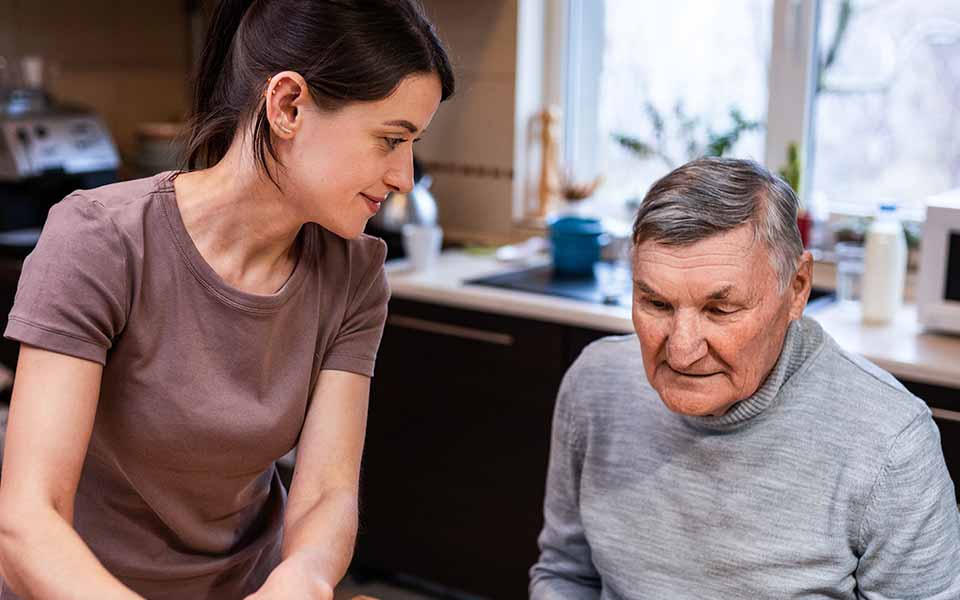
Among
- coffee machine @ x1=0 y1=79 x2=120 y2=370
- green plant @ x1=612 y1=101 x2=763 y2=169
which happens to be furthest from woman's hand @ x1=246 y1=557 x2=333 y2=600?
coffee machine @ x1=0 y1=79 x2=120 y2=370

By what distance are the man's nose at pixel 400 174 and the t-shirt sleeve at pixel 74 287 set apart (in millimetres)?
290

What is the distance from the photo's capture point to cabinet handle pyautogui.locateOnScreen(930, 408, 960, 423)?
2.06 metres

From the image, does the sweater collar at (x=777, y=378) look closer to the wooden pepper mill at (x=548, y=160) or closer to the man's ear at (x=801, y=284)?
the man's ear at (x=801, y=284)

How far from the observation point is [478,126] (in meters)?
3.27

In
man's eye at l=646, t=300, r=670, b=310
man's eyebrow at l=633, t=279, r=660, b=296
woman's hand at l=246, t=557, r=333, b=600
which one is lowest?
woman's hand at l=246, t=557, r=333, b=600

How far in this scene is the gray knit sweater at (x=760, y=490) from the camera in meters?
1.37

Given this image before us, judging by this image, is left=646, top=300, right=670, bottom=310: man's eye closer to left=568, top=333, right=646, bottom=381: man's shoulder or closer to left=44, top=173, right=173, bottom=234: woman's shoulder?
left=568, top=333, right=646, bottom=381: man's shoulder

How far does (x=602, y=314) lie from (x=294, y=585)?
130 centimetres

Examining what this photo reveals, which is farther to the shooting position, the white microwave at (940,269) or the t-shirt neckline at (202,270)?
the white microwave at (940,269)

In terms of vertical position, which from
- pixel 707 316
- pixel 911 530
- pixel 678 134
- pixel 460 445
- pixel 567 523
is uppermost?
pixel 678 134

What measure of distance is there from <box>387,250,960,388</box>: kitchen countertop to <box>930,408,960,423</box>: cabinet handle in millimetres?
47

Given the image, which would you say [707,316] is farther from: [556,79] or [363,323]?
[556,79]

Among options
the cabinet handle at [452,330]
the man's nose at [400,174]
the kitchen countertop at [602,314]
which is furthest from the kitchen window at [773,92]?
the man's nose at [400,174]

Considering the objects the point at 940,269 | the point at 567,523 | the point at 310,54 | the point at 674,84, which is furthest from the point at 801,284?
the point at 674,84
